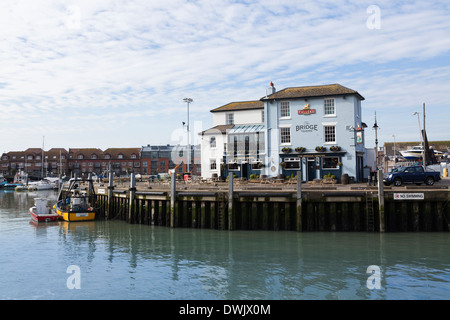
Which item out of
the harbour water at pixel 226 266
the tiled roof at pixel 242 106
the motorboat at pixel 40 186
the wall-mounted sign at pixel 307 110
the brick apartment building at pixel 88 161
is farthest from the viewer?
the brick apartment building at pixel 88 161

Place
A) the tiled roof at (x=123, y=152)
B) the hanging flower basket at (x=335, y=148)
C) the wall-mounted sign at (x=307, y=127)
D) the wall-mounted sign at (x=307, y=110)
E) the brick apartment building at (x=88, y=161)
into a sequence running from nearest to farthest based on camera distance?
the hanging flower basket at (x=335, y=148) → the wall-mounted sign at (x=307, y=127) → the wall-mounted sign at (x=307, y=110) → the brick apartment building at (x=88, y=161) → the tiled roof at (x=123, y=152)

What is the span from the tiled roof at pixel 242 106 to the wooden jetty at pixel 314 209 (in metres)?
23.4

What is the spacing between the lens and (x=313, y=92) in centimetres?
3812

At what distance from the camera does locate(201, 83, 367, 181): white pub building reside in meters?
36.5

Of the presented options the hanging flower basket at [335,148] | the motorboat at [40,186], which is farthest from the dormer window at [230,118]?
the motorboat at [40,186]

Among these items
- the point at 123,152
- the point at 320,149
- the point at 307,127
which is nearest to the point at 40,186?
the point at 123,152

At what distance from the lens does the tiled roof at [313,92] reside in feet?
121

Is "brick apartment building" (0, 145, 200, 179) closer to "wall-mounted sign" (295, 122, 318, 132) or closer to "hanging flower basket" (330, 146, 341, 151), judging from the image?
"wall-mounted sign" (295, 122, 318, 132)

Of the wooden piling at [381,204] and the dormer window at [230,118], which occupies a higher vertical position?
the dormer window at [230,118]

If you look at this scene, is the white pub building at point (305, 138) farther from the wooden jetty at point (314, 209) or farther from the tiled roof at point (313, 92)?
the wooden jetty at point (314, 209)

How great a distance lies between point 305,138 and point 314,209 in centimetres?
1584

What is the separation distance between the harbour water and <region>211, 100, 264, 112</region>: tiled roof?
84.5 ft
